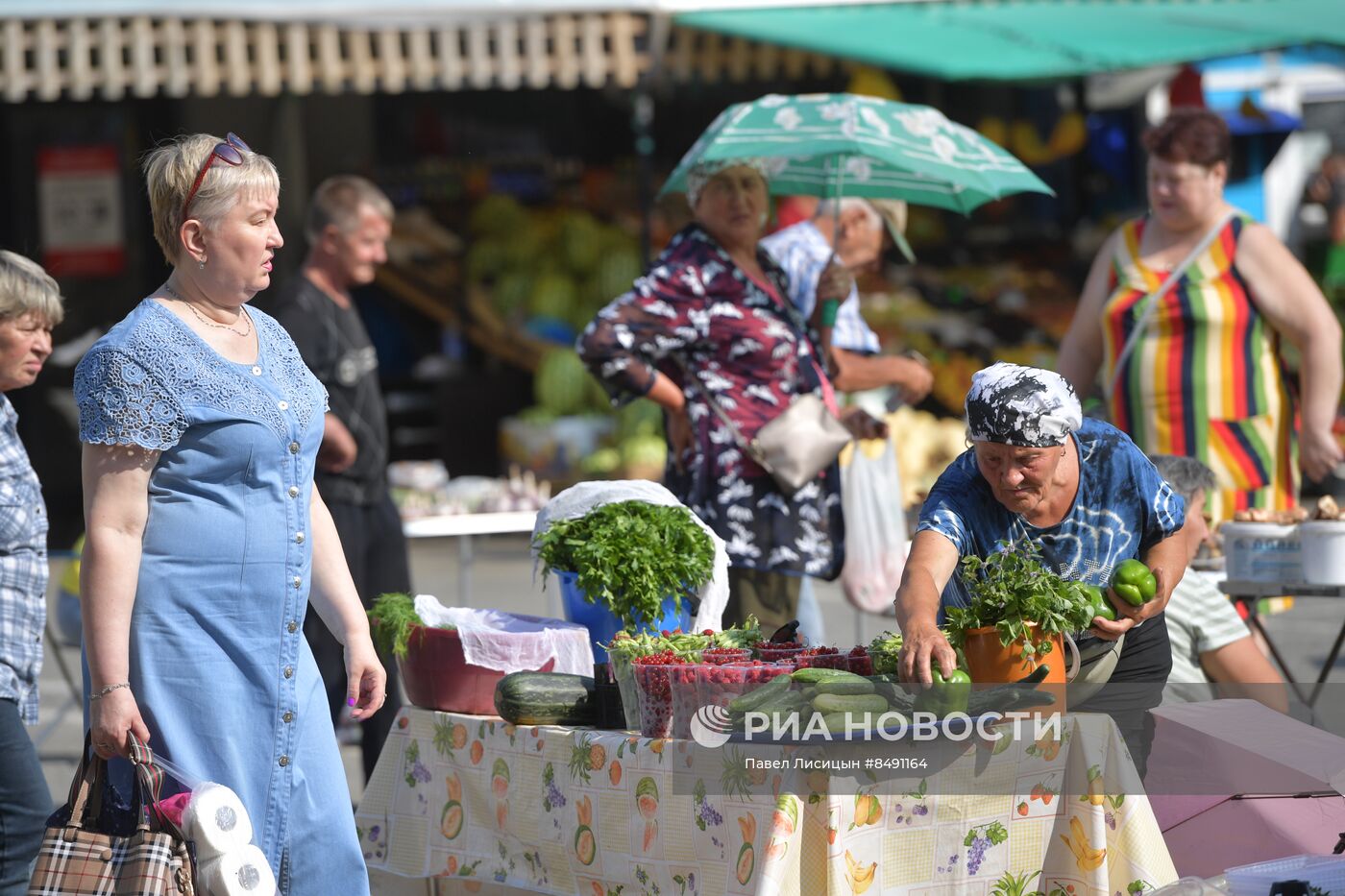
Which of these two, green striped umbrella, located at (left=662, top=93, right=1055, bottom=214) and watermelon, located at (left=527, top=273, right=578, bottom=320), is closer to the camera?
green striped umbrella, located at (left=662, top=93, right=1055, bottom=214)

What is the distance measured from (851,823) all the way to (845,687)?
10.2 inches

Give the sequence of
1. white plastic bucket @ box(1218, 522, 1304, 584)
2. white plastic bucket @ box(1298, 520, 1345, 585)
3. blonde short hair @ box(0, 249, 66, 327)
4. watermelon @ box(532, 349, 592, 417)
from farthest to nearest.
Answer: watermelon @ box(532, 349, 592, 417) → white plastic bucket @ box(1218, 522, 1304, 584) → white plastic bucket @ box(1298, 520, 1345, 585) → blonde short hair @ box(0, 249, 66, 327)

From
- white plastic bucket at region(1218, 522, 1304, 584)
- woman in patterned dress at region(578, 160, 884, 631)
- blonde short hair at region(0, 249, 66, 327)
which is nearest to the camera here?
blonde short hair at region(0, 249, 66, 327)

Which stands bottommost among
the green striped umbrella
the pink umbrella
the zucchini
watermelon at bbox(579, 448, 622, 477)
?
watermelon at bbox(579, 448, 622, 477)

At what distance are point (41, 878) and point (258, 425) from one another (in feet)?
2.86

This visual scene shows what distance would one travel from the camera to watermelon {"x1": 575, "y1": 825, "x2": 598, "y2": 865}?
376 cm

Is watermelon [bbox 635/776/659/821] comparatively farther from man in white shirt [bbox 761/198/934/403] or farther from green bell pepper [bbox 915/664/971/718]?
man in white shirt [bbox 761/198/934/403]

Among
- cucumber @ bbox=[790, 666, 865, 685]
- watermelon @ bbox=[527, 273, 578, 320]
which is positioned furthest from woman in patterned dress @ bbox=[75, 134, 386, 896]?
watermelon @ bbox=[527, 273, 578, 320]

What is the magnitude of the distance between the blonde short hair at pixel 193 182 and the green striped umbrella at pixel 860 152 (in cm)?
222

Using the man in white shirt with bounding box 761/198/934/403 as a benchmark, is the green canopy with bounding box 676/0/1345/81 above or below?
above

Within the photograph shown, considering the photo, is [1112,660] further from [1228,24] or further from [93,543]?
[1228,24]

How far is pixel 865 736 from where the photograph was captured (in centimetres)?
331

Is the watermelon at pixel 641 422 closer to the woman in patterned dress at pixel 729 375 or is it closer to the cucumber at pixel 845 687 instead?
the woman in patterned dress at pixel 729 375

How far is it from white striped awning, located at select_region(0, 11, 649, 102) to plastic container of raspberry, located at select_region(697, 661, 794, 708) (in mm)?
6140
